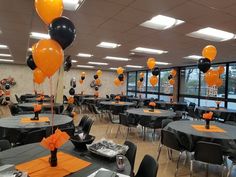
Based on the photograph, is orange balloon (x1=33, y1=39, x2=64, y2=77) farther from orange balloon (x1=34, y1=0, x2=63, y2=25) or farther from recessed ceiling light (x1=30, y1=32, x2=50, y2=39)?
recessed ceiling light (x1=30, y1=32, x2=50, y2=39)

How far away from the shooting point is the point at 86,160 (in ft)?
5.94

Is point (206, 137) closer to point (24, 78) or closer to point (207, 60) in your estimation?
point (207, 60)

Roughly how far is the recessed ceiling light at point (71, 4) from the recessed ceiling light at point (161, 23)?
1379 mm

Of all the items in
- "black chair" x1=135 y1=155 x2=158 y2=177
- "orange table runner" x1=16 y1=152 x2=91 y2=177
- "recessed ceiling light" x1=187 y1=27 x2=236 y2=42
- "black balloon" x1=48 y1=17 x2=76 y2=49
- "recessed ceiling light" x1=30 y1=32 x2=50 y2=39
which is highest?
"recessed ceiling light" x1=30 y1=32 x2=50 y2=39

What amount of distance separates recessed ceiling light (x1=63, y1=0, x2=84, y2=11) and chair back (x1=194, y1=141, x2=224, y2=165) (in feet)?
9.39

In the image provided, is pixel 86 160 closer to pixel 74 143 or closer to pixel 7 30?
pixel 74 143

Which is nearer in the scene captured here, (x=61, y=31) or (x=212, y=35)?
(x=61, y=31)

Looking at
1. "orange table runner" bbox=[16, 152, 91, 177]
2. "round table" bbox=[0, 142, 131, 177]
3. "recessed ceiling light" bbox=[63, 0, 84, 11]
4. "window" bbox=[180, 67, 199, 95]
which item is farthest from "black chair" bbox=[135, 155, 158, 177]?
"window" bbox=[180, 67, 199, 95]

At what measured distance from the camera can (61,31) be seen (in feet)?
5.93

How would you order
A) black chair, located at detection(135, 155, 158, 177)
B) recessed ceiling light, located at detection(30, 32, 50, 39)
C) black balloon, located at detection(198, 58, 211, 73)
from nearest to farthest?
1. black chair, located at detection(135, 155, 158, 177)
2. black balloon, located at detection(198, 58, 211, 73)
3. recessed ceiling light, located at detection(30, 32, 50, 39)

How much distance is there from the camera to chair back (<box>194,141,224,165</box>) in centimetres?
273

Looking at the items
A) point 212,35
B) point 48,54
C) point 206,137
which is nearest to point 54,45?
point 48,54

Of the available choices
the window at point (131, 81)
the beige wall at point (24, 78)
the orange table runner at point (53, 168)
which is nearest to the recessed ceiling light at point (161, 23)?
the orange table runner at point (53, 168)

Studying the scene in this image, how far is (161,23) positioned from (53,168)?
342 cm
